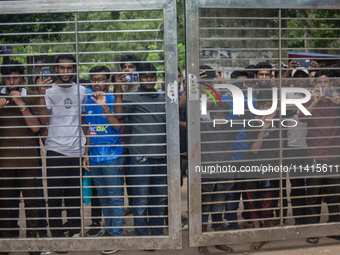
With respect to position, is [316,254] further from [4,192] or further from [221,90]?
[4,192]

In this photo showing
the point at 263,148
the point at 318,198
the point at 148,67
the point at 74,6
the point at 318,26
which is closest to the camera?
the point at 74,6

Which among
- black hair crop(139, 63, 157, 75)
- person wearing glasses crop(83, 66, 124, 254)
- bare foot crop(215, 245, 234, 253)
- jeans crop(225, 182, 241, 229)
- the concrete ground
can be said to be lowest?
the concrete ground

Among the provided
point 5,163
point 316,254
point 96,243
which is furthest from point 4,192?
point 316,254

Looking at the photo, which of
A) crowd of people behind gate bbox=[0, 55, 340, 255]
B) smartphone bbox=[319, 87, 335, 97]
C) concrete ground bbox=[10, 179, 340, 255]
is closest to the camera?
crowd of people behind gate bbox=[0, 55, 340, 255]

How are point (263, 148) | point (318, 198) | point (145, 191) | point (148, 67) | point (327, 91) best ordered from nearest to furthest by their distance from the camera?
point (145, 191)
point (148, 67)
point (263, 148)
point (327, 91)
point (318, 198)

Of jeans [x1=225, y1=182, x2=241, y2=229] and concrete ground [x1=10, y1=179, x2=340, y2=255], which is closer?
concrete ground [x1=10, y1=179, x2=340, y2=255]

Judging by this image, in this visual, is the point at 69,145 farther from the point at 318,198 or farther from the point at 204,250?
the point at 318,198

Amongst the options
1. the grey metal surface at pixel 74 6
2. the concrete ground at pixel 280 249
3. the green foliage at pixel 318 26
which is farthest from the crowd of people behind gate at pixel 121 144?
the green foliage at pixel 318 26

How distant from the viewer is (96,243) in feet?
12.9

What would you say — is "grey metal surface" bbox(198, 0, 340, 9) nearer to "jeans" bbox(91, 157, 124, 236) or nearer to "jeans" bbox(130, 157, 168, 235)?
"jeans" bbox(130, 157, 168, 235)

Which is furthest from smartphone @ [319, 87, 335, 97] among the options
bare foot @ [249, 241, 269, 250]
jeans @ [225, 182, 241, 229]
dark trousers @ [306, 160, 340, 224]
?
bare foot @ [249, 241, 269, 250]

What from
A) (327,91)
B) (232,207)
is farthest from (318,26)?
(232,207)

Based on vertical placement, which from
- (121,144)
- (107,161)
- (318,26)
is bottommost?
(107,161)

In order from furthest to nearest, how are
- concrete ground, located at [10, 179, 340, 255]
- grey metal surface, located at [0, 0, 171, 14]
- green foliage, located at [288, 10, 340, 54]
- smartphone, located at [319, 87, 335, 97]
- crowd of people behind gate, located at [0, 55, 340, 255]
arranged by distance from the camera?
green foliage, located at [288, 10, 340, 54]
smartphone, located at [319, 87, 335, 97]
concrete ground, located at [10, 179, 340, 255]
crowd of people behind gate, located at [0, 55, 340, 255]
grey metal surface, located at [0, 0, 171, 14]
